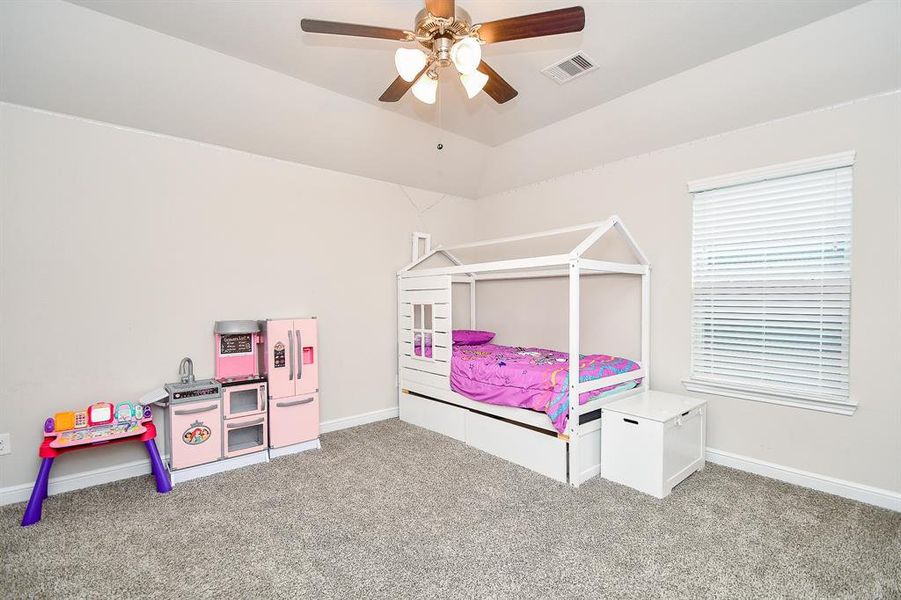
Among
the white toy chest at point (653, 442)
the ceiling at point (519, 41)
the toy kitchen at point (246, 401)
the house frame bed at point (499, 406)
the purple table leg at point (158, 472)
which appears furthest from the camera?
the toy kitchen at point (246, 401)

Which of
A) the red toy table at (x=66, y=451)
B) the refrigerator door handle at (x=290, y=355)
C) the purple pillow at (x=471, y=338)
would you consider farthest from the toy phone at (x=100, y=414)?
the purple pillow at (x=471, y=338)

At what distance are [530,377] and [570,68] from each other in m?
2.20

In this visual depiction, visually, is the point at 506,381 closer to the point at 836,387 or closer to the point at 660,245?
the point at 660,245

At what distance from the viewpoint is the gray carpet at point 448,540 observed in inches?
75.9

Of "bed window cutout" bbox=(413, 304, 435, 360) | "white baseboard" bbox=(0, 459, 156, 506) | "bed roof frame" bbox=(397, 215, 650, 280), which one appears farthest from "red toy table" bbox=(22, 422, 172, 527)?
"bed roof frame" bbox=(397, 215, 650, 280)

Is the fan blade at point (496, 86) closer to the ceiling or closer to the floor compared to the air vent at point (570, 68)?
closer to the floor

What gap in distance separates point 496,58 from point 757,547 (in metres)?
3.25

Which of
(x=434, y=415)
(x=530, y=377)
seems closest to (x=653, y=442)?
(x=530, y=377)

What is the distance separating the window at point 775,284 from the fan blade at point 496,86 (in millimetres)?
1847

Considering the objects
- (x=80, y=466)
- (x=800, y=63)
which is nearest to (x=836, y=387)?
(x=800, y=63)

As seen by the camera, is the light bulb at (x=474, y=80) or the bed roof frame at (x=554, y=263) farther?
the bed roof frame at (x=554, y=263)

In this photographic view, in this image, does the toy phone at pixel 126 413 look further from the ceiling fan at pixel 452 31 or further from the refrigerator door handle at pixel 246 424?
the ceiling fan at pixel 452 31

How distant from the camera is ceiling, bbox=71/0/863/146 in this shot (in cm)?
241

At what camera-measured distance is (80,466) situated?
9.74ft
